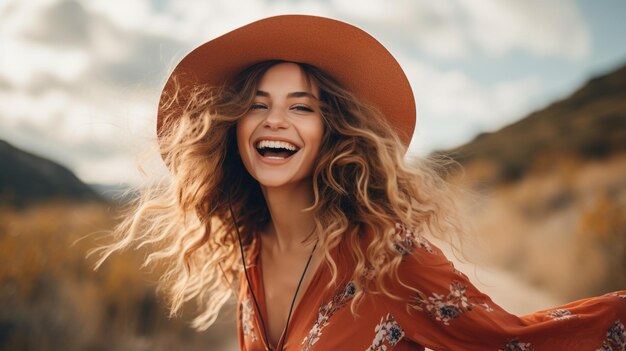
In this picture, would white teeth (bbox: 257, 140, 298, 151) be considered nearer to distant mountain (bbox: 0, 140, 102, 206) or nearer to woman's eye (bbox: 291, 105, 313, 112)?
woman's eye (bbox: 291, 105, 313, 112)

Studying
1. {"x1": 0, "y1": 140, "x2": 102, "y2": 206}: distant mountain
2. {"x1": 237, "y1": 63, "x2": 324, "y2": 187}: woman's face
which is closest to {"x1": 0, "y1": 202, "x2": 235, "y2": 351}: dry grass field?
{"x1": 0, "y1": 140, "x2": 102, "y2": 206}: distant mountain

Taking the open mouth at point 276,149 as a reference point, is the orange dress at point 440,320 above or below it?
below

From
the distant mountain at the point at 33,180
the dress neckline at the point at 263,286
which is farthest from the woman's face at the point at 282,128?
the distant mountain at the point at 33,180

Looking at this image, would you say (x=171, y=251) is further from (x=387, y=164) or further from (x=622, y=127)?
(x=622, y=127)

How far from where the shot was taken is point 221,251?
2877mm

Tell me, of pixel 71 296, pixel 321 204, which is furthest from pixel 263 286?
pixel 71 296

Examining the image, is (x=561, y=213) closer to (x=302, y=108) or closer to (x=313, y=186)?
(x=313, y=186)

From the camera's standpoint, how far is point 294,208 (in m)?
2.46

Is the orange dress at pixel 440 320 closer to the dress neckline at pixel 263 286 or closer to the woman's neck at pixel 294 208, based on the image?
the dress neckline at pixel 263 286

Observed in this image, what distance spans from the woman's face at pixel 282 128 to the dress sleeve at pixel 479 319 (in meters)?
0.67

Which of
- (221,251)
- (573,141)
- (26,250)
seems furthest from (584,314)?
(573,141)

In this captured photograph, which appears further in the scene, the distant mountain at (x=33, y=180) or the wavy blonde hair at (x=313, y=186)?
the distant mountain at (x=33, y=180)

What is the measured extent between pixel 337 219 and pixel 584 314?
1012 millimetres

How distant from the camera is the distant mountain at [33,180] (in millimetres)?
4680
